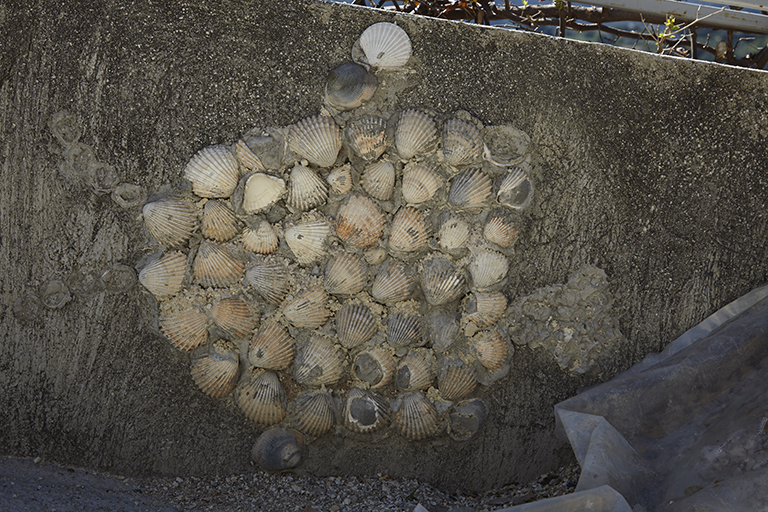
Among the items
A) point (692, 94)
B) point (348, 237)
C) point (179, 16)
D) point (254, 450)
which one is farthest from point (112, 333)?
point (692, 94)

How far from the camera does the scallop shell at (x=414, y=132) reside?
4.92 feet

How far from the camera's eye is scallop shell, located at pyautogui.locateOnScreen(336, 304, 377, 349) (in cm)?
157

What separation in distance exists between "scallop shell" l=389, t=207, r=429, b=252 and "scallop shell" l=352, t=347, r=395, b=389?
298 millimetres

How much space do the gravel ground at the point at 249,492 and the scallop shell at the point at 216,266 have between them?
0.56 meters

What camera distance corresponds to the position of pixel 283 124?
1.51m

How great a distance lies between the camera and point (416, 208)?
156cm

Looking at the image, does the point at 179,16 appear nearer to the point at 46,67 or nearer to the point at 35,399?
the point at 46,67

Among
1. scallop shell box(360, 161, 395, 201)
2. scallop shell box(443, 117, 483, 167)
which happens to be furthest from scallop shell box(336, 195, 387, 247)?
scallop shell box(443, 117, 483, 167)

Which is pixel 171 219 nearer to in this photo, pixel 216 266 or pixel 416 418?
pixel 216 266

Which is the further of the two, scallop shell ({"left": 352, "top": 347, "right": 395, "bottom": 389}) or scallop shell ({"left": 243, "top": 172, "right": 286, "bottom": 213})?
scallop shell ({"left": 352, "top": 347, "right": 395, "bottom": 389})

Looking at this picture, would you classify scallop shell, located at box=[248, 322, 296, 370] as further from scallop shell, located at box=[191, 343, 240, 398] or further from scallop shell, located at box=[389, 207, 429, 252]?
scallop shell, located at box=[389, 207, 429, 252]

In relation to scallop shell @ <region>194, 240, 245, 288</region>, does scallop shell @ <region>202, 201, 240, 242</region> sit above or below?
above

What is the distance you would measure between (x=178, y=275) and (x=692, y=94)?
1.43 m

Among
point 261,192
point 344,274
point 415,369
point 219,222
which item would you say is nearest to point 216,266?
point 219,222
